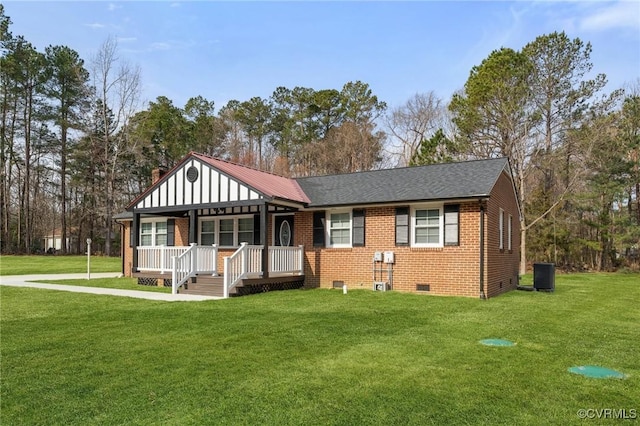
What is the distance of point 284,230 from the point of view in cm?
1617

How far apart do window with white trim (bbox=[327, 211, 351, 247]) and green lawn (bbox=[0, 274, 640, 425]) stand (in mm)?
4873

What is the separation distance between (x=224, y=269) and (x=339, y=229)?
4.21m

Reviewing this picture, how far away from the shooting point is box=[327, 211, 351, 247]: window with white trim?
1498 centimetres

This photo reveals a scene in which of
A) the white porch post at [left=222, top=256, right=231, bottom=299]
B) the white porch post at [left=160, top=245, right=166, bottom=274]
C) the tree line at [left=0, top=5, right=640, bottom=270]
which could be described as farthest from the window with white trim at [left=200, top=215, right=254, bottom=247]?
the tree line at [left=0, top=5, right=640, bottom=270]

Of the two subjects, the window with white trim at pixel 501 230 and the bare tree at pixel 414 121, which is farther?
the bare tree at pixel 414 121

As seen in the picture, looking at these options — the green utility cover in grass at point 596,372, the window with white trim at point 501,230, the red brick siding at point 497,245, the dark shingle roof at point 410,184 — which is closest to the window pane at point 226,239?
the dark shingle roof at point 410,184

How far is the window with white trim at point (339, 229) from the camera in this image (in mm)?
14979


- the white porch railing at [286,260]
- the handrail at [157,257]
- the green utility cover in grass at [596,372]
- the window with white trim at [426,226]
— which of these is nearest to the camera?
the green utility cover in grass at [596,372]

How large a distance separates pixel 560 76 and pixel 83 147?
37092mm

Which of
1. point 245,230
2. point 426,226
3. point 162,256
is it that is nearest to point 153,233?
point 162,256

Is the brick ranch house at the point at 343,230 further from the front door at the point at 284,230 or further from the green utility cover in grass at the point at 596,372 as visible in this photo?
Result: the green utility cover in grass at the point at 596,372

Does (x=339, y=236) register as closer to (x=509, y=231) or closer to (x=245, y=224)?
(x=245, y=224)

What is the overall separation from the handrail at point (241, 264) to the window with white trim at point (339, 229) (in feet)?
8.54

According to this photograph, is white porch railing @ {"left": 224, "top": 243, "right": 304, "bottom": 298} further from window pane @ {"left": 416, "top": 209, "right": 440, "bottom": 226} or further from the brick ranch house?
window pane @ {"left": 416, "top": 209, "right": 440, "bottom": 226}
